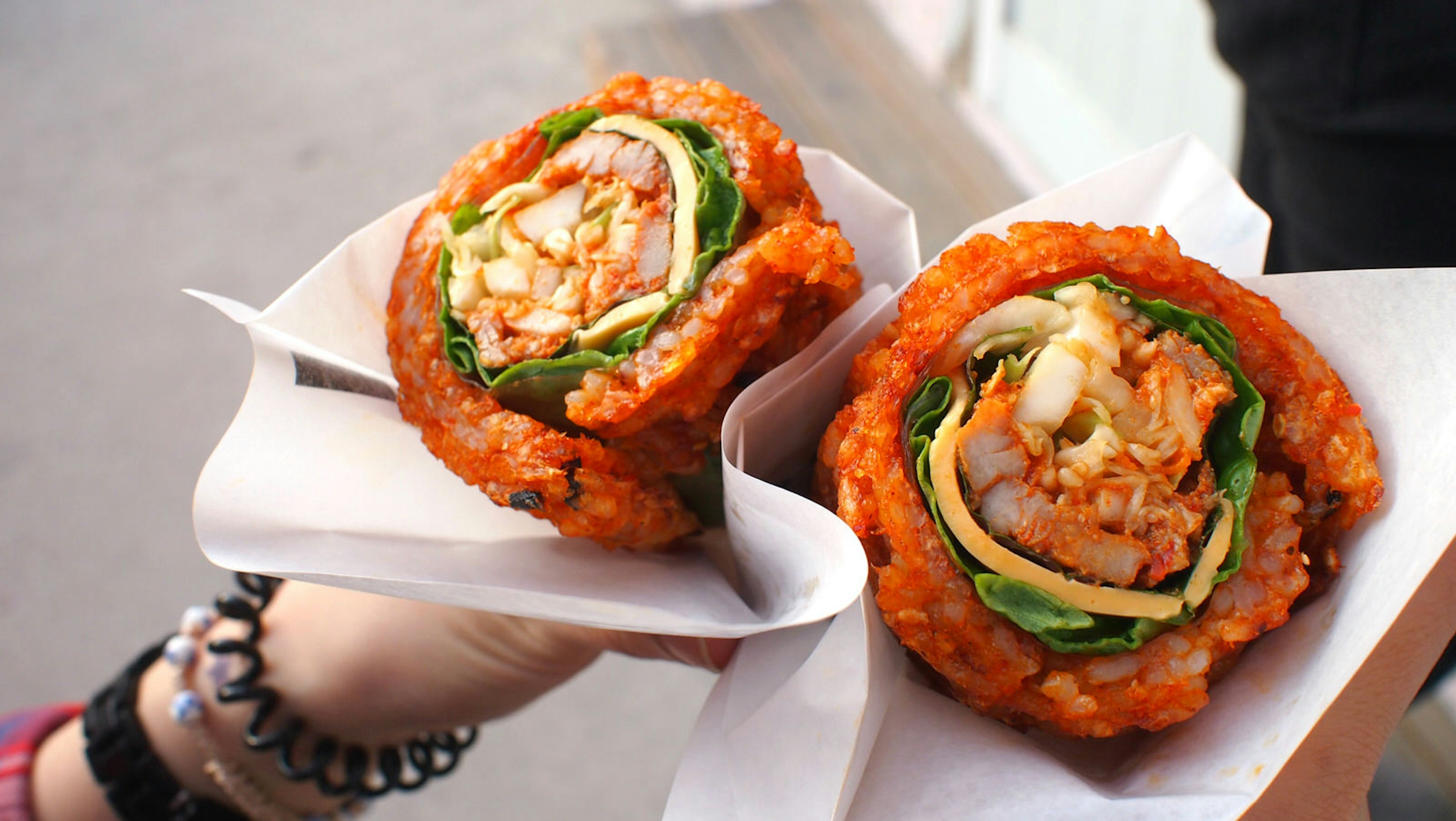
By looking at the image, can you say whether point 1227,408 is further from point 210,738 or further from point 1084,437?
point 210,738

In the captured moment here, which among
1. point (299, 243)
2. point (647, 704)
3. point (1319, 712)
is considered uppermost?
point (1319, 712)

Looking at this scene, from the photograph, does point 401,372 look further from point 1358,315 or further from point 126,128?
point 126,128

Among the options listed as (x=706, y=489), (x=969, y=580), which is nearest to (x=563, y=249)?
(x=706, y=489)

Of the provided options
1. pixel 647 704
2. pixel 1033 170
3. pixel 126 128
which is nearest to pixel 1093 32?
pixel 1033 170

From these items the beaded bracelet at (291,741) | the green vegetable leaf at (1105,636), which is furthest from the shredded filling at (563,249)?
the beaded bracelet at (291,741)

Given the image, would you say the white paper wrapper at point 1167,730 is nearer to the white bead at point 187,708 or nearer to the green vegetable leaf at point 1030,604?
the green vegetable leaf at point 1030,604

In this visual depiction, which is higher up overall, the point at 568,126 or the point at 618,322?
the point at 568,126
